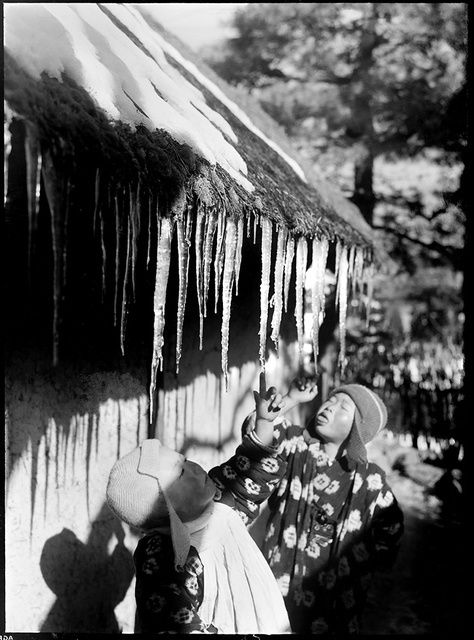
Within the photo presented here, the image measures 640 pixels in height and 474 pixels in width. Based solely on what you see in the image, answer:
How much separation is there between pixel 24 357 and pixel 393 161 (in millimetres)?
8888

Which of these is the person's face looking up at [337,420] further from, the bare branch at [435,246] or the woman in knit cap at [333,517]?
the bare branch at [435,246]

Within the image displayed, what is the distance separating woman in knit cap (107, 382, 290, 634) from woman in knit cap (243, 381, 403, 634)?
60 cm

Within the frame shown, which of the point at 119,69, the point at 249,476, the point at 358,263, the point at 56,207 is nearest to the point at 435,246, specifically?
the point at 358,263

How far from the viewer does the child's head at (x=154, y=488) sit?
207 centimetres

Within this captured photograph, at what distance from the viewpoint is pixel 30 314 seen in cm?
244

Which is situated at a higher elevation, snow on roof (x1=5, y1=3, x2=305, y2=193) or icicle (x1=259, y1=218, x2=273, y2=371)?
snow on roof (x1=5, y1=3, x2=305, y2=193)

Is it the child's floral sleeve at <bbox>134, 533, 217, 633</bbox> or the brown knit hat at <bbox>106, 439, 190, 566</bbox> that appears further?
the brown knit hat at <bbox>106, 439, 190, 566</bbox>

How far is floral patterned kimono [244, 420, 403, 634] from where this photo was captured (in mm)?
3035

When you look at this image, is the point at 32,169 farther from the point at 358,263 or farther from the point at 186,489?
the point at 358,263

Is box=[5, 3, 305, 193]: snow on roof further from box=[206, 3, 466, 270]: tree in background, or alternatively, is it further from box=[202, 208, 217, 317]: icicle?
box=[206, 3, 466, 270]: tree in background

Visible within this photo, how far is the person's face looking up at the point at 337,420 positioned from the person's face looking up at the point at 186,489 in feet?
3.37

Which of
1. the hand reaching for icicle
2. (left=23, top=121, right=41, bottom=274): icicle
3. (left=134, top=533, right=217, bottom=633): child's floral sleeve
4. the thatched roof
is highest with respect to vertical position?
the thatched roof

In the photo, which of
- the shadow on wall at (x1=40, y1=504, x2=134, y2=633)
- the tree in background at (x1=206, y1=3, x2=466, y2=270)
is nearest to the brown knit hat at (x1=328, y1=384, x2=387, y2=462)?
the shadow on wall at (x1=40, y1=504, x2=134, y2=633)

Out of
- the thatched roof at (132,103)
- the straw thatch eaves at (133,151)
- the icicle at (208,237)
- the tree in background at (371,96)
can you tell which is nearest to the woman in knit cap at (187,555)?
the straw thatch eaves at (133,151)
